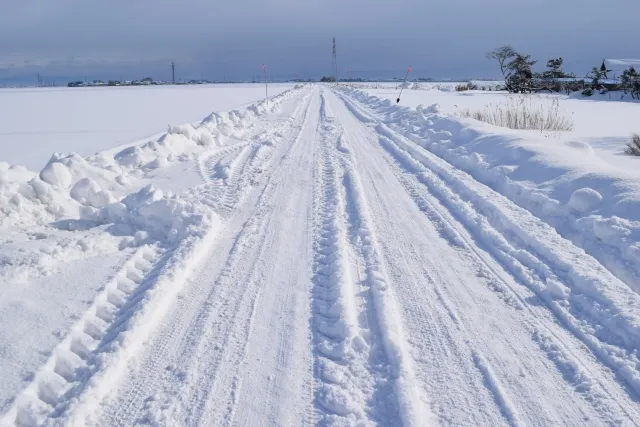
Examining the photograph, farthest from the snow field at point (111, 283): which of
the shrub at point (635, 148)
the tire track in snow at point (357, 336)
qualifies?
the shrub at point (635, 148)

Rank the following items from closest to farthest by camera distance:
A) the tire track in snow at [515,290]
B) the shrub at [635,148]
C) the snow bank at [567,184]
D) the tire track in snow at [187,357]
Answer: the tire track in snow at [187,357]
the tire track in snow at [515,290]
the snow bank at [567,184]
the shrub at [635,148]

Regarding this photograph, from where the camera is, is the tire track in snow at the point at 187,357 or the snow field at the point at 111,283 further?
the snow field at the point at 111,283

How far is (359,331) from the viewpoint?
3.29 meters

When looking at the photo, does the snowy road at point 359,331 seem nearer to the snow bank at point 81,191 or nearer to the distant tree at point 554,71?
the snow bank at point 81,191

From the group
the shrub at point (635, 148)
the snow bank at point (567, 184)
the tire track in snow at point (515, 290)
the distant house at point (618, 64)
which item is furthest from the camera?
the distant house at point (618, 64)

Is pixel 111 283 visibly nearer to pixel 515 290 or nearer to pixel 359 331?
pixel 359 331

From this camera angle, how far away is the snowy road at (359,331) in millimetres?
2604

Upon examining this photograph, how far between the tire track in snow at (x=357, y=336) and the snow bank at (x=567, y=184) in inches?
87.6

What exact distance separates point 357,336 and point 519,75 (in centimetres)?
5511

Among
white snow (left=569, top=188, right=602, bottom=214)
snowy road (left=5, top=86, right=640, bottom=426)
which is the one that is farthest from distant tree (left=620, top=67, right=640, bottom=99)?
snowy road (left=5, top=86, right=640, bottom=426)

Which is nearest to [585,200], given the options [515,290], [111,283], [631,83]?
[515,290]

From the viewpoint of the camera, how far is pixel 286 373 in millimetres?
2902

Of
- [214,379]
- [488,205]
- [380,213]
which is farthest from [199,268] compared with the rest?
[488,205]

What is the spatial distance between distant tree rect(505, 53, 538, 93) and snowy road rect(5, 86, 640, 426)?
4390 cm
